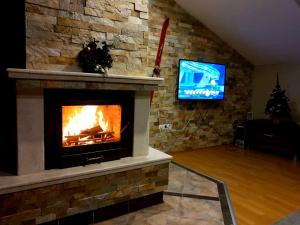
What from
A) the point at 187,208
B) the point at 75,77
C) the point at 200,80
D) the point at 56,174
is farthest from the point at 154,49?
the point at 56,174

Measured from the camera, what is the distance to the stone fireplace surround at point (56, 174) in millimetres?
1753

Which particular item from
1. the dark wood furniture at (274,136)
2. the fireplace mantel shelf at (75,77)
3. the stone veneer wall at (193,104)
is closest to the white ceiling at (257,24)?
the stone veneer wall at (193,104)

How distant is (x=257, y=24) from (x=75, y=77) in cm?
317

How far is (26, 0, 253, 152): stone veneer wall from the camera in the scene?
76.2 inches

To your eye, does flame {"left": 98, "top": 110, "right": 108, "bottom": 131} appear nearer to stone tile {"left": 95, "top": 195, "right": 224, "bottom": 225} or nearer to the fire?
the fire

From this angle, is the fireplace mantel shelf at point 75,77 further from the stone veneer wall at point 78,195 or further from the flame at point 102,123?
the stone veneer wall at point 78,195

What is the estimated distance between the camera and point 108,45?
2.16 m

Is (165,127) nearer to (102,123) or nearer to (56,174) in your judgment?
(102,123)

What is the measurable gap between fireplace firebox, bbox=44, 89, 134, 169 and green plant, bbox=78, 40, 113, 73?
20 centimetres

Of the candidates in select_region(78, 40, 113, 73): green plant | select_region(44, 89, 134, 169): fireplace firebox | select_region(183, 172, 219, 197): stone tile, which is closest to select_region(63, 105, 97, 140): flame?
select_region(44, 89, 134, 169): fireplace firebox

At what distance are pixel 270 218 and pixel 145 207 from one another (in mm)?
1151

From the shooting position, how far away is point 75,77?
1941mm

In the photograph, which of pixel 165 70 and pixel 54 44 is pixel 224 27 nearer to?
pixel 165 70

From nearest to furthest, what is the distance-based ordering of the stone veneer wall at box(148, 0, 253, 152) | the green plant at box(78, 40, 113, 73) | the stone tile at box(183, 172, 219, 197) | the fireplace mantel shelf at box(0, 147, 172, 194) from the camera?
1. the fireplace mantel shelf at box(0, 147, 172, 194)
2. the green plant at box(78, 40, 113, 73)
3. the stone tile at box(183, 172, 219, 197)
4. the stone veneer wall at box(148, 0, 253, 152)
